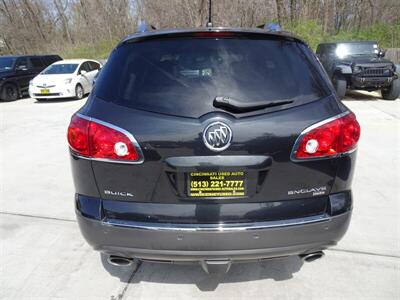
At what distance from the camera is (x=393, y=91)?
10.9 metres

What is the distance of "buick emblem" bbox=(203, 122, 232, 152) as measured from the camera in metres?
1.89

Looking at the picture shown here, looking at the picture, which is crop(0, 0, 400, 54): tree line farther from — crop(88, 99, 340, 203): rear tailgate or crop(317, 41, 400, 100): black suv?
crop(88, 99, 340, 203): rear tailgate

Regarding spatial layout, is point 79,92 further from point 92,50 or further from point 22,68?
point 92,50

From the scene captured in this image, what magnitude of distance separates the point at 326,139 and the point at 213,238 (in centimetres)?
88

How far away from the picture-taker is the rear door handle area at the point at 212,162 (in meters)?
1.93

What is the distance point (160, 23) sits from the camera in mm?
27531

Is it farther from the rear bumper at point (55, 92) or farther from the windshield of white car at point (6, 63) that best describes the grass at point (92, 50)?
the rear bumper at point (55, 92)

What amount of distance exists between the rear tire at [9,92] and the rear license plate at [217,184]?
13.5 m

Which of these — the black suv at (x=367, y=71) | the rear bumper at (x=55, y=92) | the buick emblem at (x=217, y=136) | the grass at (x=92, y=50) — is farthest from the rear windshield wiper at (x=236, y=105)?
the grass at (x=92, y=50)

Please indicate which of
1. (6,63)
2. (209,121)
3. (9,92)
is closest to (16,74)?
(6,63)

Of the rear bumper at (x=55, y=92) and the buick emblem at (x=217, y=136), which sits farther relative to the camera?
the rear bumper at (x=55, y=92)

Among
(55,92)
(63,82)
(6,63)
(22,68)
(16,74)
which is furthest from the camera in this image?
(22,68)

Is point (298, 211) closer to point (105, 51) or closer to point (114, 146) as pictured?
point (114, 146)

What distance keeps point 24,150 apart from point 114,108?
507 centimetres
